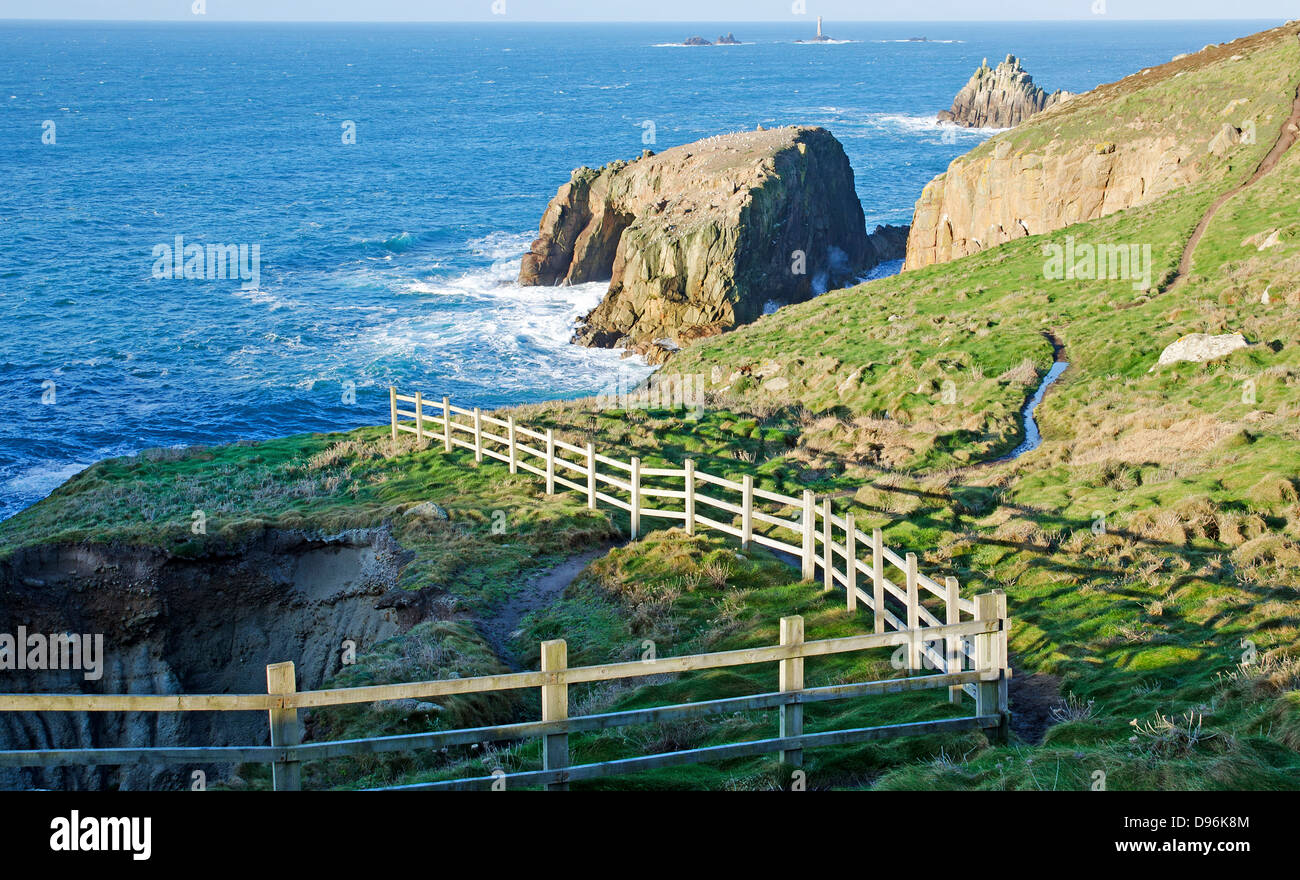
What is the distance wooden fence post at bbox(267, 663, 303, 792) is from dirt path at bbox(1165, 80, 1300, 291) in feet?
109

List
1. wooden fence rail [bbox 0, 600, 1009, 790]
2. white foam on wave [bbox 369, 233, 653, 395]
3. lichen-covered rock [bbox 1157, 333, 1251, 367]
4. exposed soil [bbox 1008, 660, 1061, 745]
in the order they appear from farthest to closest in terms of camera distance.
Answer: white foam on wave [bbox 369, 233, 653, 395], lichen-covered rock [bbox 1157, 333, 1251, 367], exposed soil [bbox 1008, 660, 1061, 745], wooden fence rail [bbox 0, 600, 1009, 790]

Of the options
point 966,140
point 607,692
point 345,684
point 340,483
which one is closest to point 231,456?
point 340,483

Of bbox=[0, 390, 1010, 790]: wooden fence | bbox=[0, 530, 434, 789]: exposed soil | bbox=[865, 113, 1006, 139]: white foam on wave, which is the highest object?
bbox=[865, 113, 1006, 139]: white foam on wave

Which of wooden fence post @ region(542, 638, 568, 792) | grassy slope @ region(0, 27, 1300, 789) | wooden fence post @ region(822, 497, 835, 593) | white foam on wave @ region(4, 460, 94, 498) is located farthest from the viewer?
white foam on wave @ region(4, 460, 94, 498)

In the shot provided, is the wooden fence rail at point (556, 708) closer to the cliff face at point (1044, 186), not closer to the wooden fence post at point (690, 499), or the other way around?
the wooden fence post at point (690, 499)

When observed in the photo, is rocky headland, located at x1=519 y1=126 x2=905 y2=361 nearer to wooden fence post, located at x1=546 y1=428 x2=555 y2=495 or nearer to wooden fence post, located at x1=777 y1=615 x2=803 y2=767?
wooden fence post, located at x1=546 y1=428 x2=555 y2=495

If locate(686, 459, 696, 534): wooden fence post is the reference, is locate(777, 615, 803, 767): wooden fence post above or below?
above

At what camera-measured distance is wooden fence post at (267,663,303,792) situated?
27.6 ft

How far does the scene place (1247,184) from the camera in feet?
143

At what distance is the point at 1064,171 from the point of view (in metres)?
51.6

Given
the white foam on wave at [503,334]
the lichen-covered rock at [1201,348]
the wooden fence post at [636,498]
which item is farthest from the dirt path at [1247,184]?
the white foam on wave at [503,334]

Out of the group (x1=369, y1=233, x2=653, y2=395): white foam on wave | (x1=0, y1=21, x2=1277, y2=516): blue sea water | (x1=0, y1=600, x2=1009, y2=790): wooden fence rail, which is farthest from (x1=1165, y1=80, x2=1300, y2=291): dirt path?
(x1=0, y1=600, x2=1009, y2=790): wooden fence rail
